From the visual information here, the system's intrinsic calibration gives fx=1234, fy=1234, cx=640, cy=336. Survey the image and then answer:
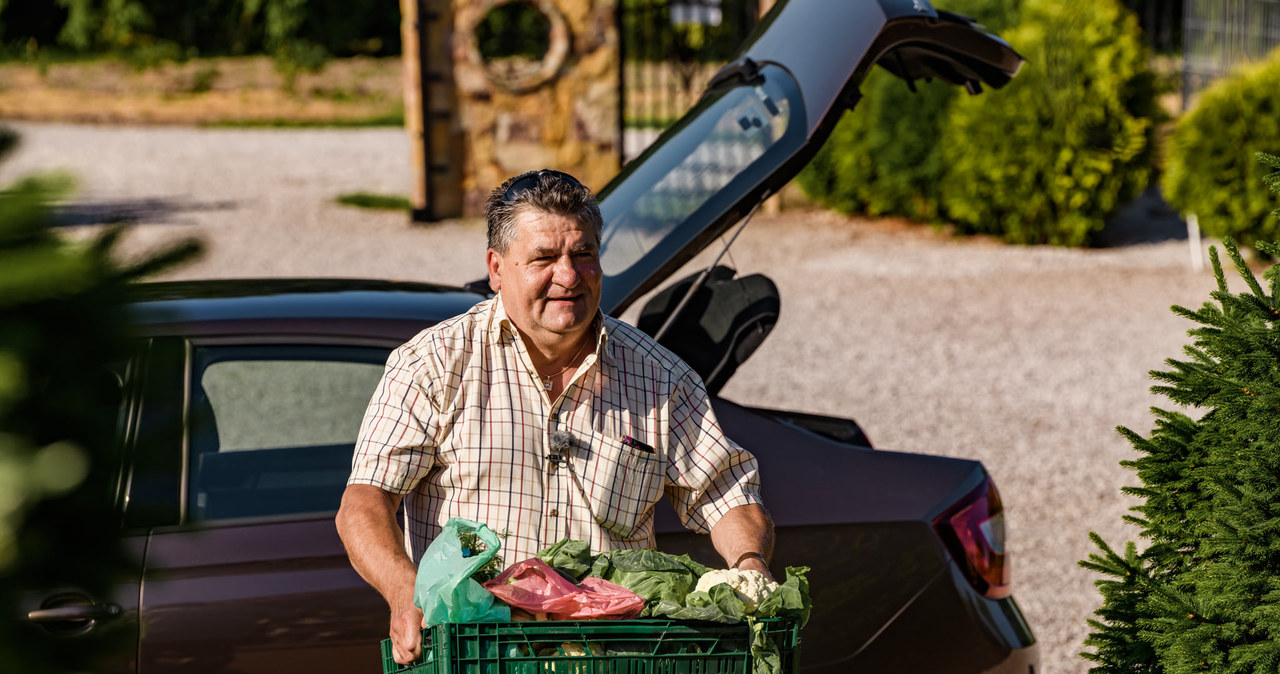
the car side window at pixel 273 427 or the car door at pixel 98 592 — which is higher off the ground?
the car door at pixel 98 592

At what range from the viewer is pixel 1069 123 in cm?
1333

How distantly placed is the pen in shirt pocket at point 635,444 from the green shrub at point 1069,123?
1187 cm

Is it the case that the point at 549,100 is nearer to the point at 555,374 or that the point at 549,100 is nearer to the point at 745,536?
the point at 555,374

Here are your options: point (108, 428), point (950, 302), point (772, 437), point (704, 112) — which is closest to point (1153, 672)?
point (772, 437)

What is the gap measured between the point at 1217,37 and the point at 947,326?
8717mm

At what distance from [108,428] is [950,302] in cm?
1138

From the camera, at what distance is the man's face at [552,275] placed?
2416 millimetres

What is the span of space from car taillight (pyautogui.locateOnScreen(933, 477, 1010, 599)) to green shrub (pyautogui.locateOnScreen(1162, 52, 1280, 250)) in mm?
10194

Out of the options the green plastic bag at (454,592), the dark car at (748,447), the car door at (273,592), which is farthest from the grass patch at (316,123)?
the green plastic bag at (454,592)

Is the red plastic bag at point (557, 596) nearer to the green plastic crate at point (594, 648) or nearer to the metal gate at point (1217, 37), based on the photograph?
the green plastic crate at point (594, 648)

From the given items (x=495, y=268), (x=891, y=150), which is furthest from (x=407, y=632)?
(x=891, y=150)

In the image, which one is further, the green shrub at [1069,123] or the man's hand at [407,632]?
A: the green shrub at [1069,123]

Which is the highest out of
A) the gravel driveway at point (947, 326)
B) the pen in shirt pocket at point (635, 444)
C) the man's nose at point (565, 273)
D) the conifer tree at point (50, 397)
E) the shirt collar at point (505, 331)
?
the conifer tree at point (50, 397)

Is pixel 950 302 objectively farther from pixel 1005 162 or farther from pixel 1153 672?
pixel 1153 672
